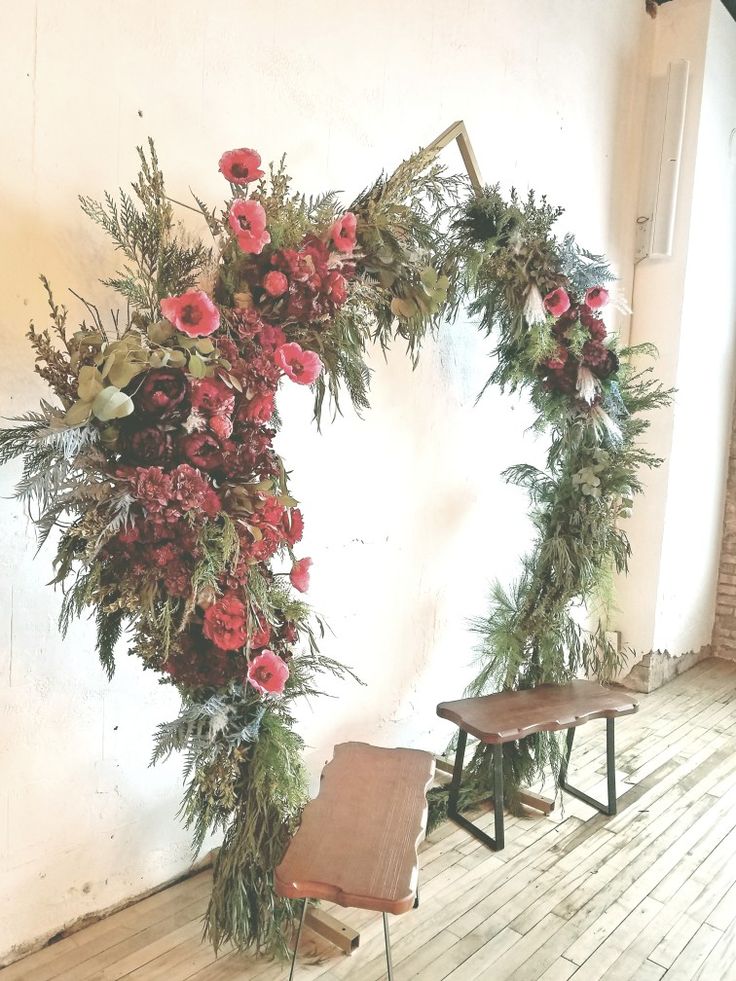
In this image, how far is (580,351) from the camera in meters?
2.58

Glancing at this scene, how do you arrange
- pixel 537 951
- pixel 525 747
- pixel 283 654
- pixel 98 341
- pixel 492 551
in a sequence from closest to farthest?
pixel 98 341 < pixel 283 654 < pixel 537 951 < pixel 525 747 < pixel 492 551

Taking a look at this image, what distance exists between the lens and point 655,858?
256 cm

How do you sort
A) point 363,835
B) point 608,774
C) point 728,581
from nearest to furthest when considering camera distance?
point 363,835 → point 608,774 → point 728,581

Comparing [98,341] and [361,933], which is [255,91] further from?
[361,933]

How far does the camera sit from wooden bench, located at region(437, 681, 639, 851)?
247 centimetres

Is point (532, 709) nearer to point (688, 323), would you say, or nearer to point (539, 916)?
point (539, 916)

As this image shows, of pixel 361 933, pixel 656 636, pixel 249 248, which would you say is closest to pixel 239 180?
pixel 249 248

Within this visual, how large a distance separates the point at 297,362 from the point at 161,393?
313 mm

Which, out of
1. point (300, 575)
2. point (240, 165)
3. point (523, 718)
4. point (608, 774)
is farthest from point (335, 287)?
point (608, 774)

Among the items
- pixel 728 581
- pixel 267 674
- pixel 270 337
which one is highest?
pixel 270 337

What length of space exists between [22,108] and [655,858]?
2799 millimetres

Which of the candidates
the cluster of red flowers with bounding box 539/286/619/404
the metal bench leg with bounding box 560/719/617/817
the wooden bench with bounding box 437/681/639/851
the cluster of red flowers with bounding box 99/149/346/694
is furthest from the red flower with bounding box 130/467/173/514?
the metal bench leg with bounding box 560/719/617/817

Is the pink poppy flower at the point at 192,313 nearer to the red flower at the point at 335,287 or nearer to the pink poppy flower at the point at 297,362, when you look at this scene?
the pink poppy flower at the point at 297,362

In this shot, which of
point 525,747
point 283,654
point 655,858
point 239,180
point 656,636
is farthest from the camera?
point 656,636
